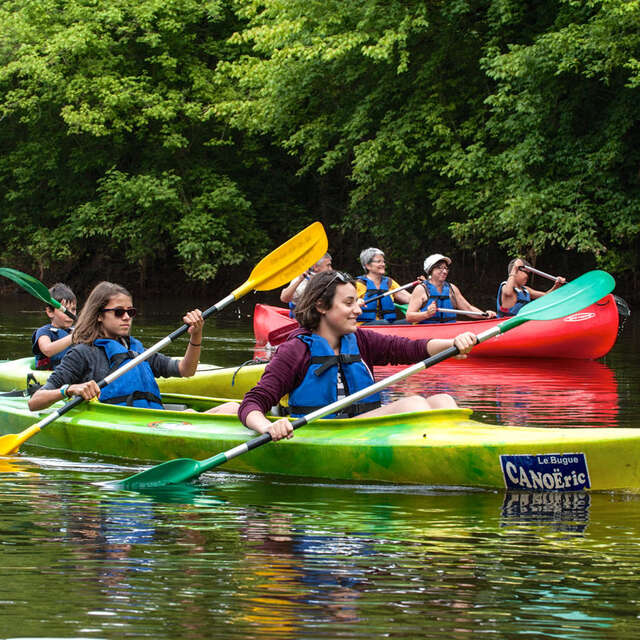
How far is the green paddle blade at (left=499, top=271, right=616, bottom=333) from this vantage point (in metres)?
5.52

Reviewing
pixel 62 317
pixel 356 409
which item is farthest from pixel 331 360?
pixel 62 317

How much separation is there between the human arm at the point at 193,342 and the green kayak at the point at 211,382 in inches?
79.8

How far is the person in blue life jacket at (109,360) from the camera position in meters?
5.56

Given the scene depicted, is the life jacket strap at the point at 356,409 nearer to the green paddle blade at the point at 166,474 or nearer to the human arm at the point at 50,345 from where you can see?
the green paddle blade at the point at 166,474

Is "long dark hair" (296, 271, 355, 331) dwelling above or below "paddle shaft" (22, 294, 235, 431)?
above

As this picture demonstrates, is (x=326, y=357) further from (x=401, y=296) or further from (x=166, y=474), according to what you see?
(x=401, y=296)

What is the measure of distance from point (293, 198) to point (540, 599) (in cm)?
2101

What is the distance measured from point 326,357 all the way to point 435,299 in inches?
244

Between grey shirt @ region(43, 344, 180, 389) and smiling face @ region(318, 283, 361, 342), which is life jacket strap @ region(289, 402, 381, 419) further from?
grey shirt @ region(43, 344, 180, 389)

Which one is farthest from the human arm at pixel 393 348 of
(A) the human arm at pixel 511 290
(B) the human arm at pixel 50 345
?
(A) the human arm at pixel 511 290

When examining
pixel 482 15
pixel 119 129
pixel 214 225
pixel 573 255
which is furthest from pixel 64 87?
pixel 573 255

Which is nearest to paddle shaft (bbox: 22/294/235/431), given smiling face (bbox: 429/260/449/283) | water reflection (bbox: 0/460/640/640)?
water reflection (bbox: 0/460/640/640)

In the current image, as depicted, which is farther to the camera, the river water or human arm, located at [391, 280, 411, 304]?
human arm, located at [391, 280, 411, 304]

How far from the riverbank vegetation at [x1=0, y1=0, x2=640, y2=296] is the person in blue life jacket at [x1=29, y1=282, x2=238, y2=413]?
8.79 metres
